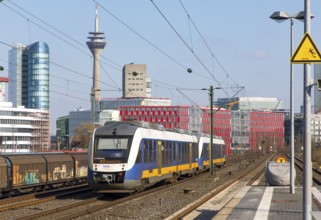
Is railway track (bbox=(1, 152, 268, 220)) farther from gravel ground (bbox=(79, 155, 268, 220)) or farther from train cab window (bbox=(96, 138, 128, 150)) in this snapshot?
train cab window (bbox=(96, 138, 128, 150))

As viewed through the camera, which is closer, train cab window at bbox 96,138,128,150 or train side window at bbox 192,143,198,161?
train cab window at bbox 96,138,128,150

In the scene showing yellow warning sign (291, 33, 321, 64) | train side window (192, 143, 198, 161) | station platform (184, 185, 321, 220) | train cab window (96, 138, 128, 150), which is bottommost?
station platform (184, 185, 321, 220)

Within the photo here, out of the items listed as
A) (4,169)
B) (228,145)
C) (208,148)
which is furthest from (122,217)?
(228,145)

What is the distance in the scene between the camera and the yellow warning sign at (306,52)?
1266 cm

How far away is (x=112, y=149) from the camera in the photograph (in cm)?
2558

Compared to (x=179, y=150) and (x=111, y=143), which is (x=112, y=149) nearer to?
(x=111, y=143)

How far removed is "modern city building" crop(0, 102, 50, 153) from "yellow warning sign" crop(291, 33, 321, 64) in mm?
161260

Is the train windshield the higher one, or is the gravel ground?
the train windshield

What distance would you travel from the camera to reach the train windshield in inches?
997

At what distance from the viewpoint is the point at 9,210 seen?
70.7 ft

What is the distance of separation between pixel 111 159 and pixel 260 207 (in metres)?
7.93

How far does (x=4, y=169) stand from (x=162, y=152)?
838cm

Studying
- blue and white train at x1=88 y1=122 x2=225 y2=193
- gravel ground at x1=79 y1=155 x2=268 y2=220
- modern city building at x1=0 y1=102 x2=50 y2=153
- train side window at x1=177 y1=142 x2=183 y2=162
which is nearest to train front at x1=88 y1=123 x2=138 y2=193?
blue and white train at x1=88 y1=122 x2=225 y2=193

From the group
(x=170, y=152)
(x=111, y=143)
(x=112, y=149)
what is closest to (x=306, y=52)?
(x=112, y=149)
